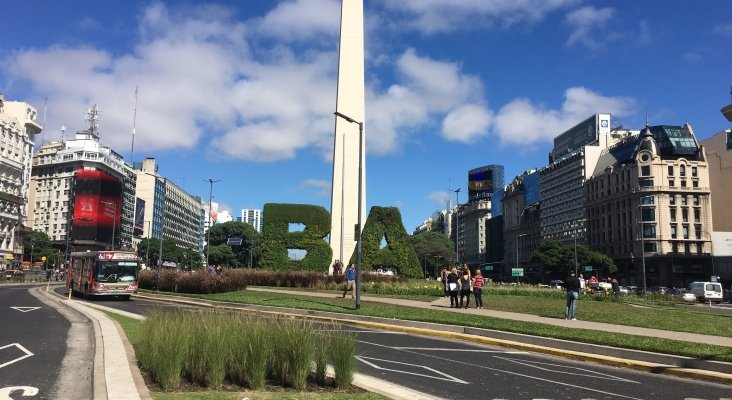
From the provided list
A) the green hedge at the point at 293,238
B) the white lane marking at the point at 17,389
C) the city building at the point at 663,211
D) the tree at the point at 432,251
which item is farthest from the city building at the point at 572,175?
the white lane marking at the point at 17,389

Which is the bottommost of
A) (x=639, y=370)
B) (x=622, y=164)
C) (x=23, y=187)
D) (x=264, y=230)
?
(x=639, y=370)

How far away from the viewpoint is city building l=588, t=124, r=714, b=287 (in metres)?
104

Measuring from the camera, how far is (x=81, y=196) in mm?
Result: 131875

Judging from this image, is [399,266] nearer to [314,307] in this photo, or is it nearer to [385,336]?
[314,307]

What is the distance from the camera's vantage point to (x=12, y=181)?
103562mm

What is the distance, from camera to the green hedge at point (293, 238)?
4647cm

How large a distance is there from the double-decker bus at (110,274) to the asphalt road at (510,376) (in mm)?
23038

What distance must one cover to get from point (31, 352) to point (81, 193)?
439ft

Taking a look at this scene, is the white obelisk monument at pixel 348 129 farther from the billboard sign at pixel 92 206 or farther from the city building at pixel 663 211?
the billboard sign at pixel 92 206

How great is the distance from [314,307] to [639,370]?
13384 mm

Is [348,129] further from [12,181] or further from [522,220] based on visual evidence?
[522,220]

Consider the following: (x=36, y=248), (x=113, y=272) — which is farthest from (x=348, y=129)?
(x=36, y=248)

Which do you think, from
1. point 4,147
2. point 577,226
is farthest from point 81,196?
point 577,226

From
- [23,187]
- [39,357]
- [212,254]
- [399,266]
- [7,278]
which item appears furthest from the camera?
[212,254]
